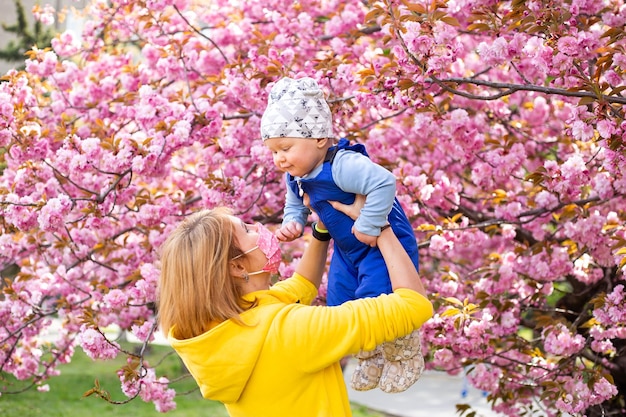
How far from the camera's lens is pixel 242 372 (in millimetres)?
2221

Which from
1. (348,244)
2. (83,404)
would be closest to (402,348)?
(348,244)

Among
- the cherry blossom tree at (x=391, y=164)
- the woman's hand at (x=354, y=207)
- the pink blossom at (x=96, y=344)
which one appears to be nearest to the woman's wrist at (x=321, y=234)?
the woman's hand at (x=354, y=207)

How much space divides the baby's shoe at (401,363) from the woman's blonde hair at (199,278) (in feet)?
1.48

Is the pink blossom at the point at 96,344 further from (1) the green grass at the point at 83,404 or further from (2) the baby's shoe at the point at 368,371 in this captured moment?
(1) the green grass at the point at 83,404

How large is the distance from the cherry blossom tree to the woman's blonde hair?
1.39 m

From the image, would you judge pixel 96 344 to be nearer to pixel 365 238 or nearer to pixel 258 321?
pixel 258 321

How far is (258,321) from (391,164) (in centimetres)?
256

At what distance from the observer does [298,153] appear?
227 centimetres

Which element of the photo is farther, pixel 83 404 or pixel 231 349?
pixel 83 404

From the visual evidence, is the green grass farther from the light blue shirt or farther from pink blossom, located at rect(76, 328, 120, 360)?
the light blue shirt

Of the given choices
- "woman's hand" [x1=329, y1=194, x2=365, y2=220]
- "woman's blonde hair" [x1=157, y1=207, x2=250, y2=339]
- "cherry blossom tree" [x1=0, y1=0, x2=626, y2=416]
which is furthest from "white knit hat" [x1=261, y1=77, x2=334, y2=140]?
"cherry blossom tree" [x1=0, y1=0, x2=626, y2=416]

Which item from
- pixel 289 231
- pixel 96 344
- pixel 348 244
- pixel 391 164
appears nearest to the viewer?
pixel 348 244

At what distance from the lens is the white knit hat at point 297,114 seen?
2.26m

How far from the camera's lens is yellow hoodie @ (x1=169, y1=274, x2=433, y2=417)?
212cm
